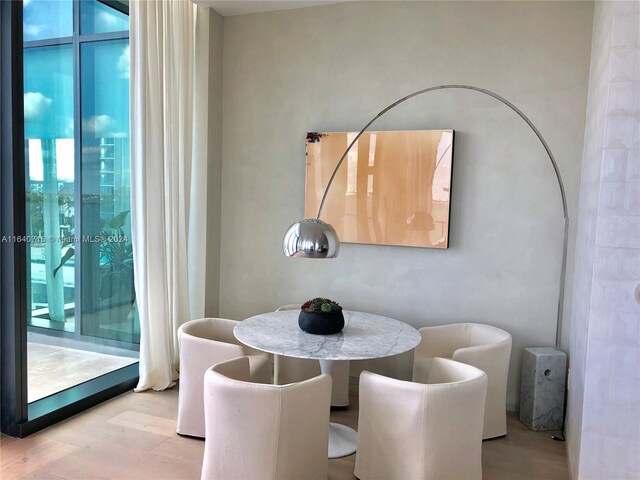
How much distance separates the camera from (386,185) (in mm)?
3592

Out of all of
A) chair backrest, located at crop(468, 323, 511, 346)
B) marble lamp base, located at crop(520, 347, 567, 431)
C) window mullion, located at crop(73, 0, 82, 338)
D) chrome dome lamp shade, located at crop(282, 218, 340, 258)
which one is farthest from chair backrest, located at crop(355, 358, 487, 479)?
window mullion, located at crop(73, 0, 82, 338)

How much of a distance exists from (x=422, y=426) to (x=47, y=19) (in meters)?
3.18

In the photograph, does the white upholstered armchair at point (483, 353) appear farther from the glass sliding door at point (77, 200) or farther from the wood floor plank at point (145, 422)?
the glass sliding door at point (77, 200)

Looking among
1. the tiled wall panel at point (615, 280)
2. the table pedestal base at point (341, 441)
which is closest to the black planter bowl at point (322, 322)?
the table pedestal base at point (341, 441)

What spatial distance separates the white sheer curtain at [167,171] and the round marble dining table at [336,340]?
927 millimetres

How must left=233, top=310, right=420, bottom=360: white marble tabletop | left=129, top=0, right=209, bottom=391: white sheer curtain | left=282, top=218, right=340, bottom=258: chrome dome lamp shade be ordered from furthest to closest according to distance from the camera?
left=129, top=0, right=209, bottom=391: white sheer curtain → left=282, top=218, right=340, bottom=258: chrome dome lamp shade → left=233, top=310, right=420, bottom=360: white marble tabletop

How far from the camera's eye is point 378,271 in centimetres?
375

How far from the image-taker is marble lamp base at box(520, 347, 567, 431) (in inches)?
123

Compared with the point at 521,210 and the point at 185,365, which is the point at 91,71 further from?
the point at 521,210

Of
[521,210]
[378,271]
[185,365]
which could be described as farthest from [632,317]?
[185,365]

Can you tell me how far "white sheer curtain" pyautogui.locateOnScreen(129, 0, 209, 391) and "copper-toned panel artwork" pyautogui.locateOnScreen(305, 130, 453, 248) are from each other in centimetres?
94

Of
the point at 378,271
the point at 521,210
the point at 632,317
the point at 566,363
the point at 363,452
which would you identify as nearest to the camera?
the point at 632,317

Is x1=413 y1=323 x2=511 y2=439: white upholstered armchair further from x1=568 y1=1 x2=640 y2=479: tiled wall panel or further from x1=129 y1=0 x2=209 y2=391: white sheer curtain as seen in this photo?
x1=129 y1=0 x2=209 y2=391: white sheer curtain

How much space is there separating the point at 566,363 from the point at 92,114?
3574mm
